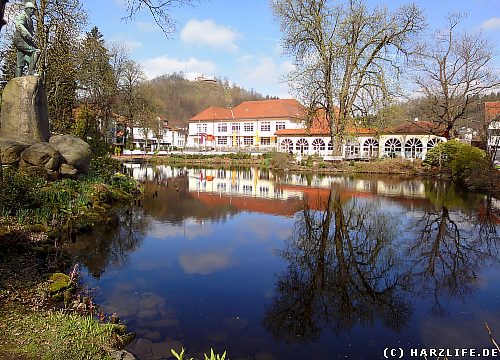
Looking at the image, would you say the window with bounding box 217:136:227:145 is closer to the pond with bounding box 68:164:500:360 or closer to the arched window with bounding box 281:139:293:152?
the arched window with bounding box 281:139:293:152

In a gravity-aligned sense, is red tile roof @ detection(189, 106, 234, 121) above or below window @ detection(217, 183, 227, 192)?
above

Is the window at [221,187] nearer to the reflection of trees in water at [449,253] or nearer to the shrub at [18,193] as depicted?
the reflection of trees in water at [449,253]

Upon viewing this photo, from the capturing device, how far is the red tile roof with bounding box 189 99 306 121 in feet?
196

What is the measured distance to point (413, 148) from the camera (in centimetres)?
4075

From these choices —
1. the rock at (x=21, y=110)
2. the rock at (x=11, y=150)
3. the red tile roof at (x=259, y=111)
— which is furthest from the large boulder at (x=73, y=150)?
the red tile roof at (x=259, y=111)

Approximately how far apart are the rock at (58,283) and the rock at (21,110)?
8.42 m

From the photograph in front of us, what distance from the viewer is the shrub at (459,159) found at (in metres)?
21.8

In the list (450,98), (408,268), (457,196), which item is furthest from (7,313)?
(450,98)

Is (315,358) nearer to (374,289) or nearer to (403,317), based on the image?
(403,317)

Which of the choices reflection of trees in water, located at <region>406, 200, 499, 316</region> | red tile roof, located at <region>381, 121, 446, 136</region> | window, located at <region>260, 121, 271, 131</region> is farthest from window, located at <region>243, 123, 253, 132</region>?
reflection of trees in water, located at <region>406, 200, 499, 316</region>

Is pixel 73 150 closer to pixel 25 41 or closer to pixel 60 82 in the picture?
pixel 25 41

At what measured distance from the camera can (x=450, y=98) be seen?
33281 mm

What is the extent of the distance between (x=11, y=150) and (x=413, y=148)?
38.2m

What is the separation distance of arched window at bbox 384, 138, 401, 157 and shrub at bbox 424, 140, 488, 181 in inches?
418
